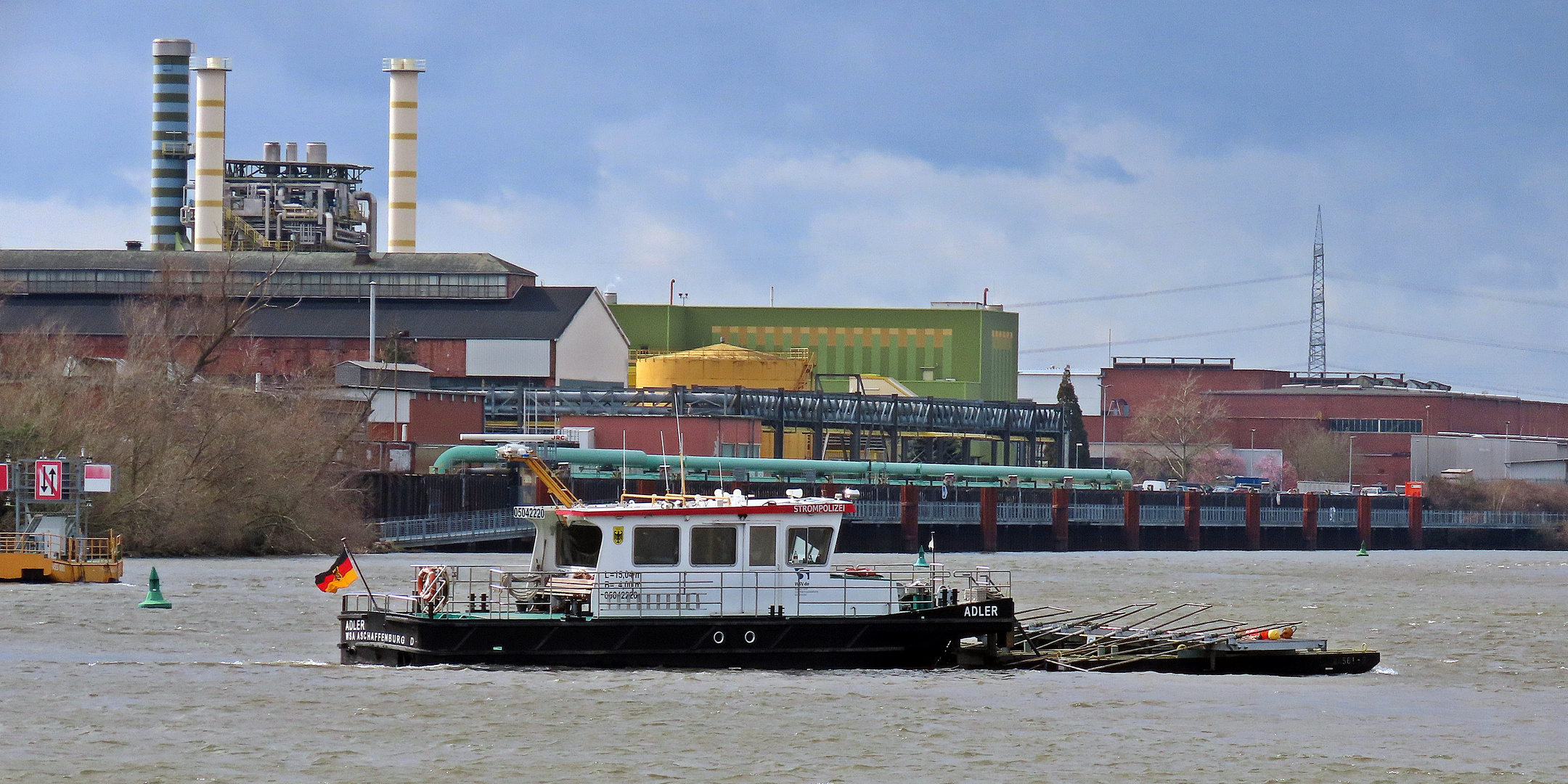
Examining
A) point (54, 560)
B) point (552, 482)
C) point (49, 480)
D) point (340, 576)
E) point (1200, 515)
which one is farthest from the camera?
point (1200, 515)

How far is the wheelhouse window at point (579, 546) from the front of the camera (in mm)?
33781

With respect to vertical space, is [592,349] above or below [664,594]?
above

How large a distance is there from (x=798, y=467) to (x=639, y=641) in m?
70.5

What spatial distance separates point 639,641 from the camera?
33219 millimetres

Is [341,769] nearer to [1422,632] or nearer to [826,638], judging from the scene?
[826,638]

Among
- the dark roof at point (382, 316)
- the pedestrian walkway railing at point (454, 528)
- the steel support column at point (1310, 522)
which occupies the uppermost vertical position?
the dark roof at point (382, 316)

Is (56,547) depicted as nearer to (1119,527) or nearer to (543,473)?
(543,473)

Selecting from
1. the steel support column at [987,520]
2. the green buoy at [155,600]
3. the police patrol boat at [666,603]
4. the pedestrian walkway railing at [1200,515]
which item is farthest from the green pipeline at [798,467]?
the police patrol boat at [666,603]

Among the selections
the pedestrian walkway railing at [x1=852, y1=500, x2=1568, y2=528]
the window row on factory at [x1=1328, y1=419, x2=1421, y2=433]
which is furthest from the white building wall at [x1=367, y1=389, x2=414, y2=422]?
the window row on factory at [x1=1328, y1=419, x2=1421, y2=433]

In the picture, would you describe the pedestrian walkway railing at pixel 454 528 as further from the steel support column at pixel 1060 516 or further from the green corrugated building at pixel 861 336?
the green corrugated building at pixel 861 336

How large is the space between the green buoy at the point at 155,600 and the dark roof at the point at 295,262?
77.1 meters

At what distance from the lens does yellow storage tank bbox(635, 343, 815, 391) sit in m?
131

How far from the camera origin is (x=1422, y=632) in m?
50.4

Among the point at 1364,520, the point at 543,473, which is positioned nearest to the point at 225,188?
the point at 1364,520
